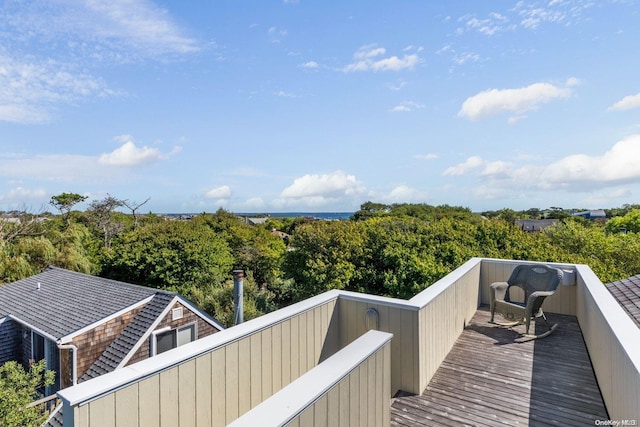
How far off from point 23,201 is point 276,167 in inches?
613

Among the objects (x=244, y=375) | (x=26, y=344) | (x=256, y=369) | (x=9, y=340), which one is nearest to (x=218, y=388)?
(x=244, y=375)

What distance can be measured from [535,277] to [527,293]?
0.93 feet

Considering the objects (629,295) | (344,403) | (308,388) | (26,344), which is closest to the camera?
(308,388)

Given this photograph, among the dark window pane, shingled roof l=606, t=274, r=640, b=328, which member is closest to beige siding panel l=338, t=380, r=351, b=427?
shingled roof l=606, t=274, r=640, b=328

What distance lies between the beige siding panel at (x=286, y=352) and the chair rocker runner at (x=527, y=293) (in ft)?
11.2

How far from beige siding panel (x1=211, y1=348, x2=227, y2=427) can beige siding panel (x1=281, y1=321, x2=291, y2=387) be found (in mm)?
700

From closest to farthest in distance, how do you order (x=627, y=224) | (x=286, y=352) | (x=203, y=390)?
(x=203, y=390) → (x=286, y=352) → (x=627, y=224)

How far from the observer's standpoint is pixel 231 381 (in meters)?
2.40

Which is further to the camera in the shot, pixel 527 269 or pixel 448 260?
pixel 448 260

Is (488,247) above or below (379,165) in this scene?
below

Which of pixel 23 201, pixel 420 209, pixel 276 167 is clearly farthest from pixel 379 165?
pixel 420 209

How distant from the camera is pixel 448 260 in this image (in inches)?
493

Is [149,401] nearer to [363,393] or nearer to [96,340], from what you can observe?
[363,393]

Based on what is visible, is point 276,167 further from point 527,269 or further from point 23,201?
point 527,269
